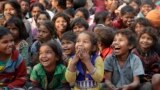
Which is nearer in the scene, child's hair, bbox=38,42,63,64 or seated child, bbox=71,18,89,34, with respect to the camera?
child's hair, bbox=38,42,63,64

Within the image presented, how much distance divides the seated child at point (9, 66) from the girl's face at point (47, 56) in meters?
0.20

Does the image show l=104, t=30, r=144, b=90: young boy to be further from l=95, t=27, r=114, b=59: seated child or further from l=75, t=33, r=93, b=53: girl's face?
l=95, t=27, r=114, b=59: seated child

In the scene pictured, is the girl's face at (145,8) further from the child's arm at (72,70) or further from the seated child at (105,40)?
the child's arm at (72,70)

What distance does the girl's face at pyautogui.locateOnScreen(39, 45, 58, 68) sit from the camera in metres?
3.43

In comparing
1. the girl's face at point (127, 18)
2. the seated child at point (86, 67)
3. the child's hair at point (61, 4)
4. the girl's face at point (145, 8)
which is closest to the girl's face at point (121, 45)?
the seated child at point (86, 67)

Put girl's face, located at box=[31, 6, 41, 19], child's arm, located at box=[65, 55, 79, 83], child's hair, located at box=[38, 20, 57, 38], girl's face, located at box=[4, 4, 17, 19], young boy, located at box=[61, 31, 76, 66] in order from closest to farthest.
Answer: child's arm, located at box=[65, 55, 79, 83] → young boy, located at box=[61, 31, 76, 66] → child's hair, located at box=[38, 20, 57, 38] → girl's face, located at box=[4, 4, 17, 19] → girl's face, located at box=[31, 6, 41, 19]

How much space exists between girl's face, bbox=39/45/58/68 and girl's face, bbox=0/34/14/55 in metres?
0.27

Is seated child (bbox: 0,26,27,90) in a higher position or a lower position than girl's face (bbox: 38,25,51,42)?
lower

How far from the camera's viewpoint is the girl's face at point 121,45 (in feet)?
11.6

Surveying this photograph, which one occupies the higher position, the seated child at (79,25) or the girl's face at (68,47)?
the seated child at (79,25)


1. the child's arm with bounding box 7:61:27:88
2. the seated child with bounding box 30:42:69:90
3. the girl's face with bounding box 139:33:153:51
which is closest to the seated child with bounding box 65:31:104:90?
the seated child with bounding box 30:42:69:90

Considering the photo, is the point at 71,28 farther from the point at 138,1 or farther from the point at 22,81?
the point at 138,1

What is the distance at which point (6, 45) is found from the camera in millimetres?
3414

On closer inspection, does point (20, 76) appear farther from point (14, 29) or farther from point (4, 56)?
point (14, 29)
